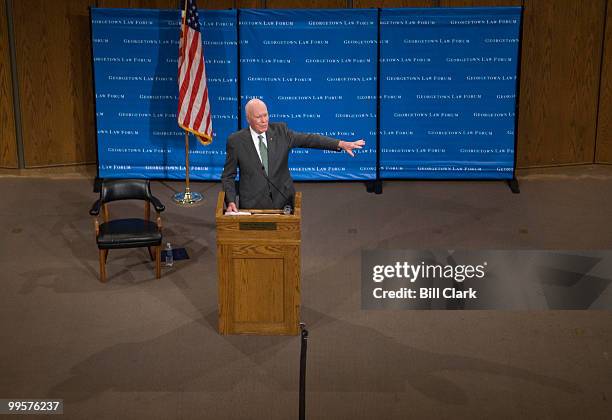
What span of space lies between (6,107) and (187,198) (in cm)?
249

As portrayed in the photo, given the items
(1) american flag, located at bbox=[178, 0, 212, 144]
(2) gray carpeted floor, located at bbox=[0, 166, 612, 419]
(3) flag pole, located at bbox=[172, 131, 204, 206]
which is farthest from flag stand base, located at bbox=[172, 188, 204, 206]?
(1) american flag, located at bbox=[178, 0, 212, 144]

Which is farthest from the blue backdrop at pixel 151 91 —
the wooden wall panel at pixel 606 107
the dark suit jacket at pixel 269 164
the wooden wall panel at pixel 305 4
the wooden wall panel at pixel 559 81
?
the wooden wall panel at pixel 606 107

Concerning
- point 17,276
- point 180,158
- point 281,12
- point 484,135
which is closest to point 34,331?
point 17,276

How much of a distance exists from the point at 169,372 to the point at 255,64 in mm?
4937

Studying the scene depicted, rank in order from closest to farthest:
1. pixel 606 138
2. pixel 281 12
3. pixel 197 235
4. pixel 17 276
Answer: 1. pixel 17 276
2. pixel 197 235
3. pixel 281 12
4. pixel 606 138

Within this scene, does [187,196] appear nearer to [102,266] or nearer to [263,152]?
[102,266]

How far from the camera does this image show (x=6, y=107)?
11258mm

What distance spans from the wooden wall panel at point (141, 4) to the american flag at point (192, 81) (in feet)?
2.78

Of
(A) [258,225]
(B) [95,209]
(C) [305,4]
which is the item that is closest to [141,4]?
(C) [305,4]

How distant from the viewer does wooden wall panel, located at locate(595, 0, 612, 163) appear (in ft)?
36.4

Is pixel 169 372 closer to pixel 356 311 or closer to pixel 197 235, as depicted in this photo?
pixel 356 311

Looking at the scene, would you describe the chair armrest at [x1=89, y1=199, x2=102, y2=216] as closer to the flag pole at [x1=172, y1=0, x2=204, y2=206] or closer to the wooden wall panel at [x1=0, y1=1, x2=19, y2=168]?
the flag pole at [x1=172, y1=0, x2=204, y2=206]

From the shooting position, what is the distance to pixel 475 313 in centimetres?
760

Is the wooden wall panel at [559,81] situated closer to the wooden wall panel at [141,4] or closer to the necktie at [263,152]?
the wooden wall panel at [141,4]
